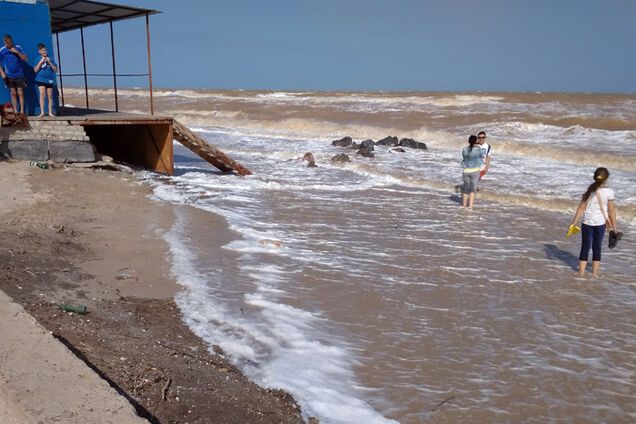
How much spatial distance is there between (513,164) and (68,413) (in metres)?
17.5

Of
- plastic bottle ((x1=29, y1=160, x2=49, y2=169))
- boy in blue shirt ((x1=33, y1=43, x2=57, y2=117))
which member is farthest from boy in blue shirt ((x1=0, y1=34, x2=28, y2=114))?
plastic bottle ((x1=29, y1=160, x2=49, y2=169))

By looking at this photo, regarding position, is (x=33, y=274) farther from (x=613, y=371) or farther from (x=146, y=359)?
(x=613, y=371)

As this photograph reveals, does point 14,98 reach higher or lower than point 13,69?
lower

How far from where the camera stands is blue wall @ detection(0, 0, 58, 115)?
11.1 metres

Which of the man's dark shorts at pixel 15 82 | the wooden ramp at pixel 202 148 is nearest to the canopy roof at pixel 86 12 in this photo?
the man's dark shorts at pixel 15 82

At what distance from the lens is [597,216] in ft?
22.0

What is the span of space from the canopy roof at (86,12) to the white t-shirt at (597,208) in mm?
9913

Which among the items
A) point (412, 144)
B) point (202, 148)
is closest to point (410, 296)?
point (202, 148)

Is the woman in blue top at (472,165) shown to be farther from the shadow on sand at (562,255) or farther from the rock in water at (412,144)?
the rock in water at (412,144)

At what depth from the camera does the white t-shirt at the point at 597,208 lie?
21.8ft

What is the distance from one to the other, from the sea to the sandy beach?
0.94 ft

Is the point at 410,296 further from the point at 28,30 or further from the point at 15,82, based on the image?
the point at 28,30

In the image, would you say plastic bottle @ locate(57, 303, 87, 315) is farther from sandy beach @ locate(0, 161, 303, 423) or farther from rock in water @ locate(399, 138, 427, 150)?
rock in water @ locate(399, 138, 427, 150)

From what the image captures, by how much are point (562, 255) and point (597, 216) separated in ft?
3.84
